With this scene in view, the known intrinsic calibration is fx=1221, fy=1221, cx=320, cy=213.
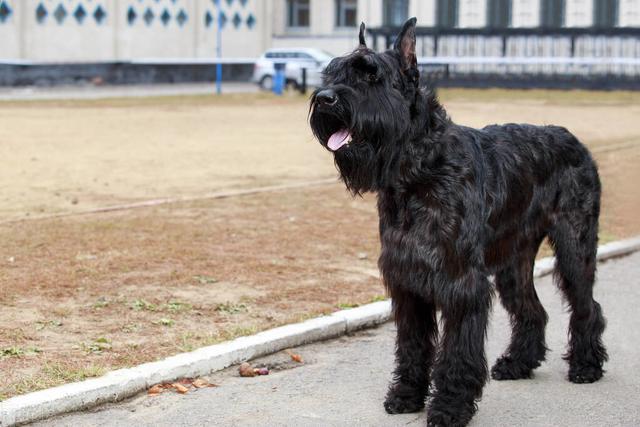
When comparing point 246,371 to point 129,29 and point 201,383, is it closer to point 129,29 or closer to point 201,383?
point 201,383

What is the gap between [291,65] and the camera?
44.2 m

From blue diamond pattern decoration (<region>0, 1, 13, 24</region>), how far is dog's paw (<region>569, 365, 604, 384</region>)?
1696 inches

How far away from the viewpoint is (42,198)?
13375mm

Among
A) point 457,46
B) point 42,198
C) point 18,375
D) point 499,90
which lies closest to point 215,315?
point 18,375

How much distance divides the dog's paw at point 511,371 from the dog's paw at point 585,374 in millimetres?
243

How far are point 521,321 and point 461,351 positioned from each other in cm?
124

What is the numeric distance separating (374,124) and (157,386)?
197 centimetres

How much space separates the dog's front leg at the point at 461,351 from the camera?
5699 mm

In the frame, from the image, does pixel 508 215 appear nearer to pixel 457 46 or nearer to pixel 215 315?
pixel 215 315

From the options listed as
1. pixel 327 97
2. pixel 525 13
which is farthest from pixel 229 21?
pixel 327 97

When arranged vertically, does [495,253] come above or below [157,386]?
above

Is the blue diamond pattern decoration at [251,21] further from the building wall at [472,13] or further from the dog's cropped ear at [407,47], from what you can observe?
the dog's cropped ear at [407,47]

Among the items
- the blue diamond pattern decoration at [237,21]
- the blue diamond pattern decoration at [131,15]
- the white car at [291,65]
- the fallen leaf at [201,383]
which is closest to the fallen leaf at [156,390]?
the fallen leaf at [201,383]

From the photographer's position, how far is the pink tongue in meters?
5.36
